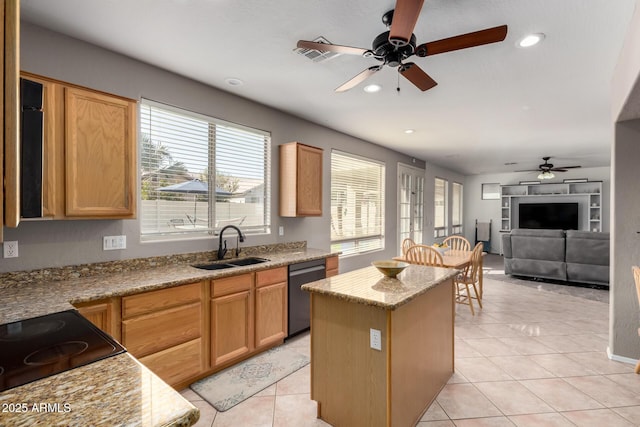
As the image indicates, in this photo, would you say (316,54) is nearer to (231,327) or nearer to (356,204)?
(231,327)

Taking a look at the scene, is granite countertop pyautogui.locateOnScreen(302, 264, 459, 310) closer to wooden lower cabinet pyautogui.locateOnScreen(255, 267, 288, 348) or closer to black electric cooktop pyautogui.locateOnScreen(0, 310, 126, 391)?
wooden lower cabinet pyautogui.locateOnScreen(255, 267, 288, 348)

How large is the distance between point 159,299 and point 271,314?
1.15 metres

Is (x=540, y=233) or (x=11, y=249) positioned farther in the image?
(x=540, y=233)

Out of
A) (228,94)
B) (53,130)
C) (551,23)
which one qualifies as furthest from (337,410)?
(228,94)

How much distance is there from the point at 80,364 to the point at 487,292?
5727 millimetres

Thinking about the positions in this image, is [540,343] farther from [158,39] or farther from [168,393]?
[158,39]

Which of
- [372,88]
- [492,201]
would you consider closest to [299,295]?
[372,88]

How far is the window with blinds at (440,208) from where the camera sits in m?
8.58

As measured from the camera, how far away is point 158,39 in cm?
240

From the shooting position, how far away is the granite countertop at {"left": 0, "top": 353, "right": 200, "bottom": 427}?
2.52 ft

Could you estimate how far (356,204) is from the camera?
552cm

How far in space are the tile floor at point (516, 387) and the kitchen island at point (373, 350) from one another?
9.1 inches

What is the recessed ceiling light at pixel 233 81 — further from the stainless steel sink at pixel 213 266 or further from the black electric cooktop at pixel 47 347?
the black electric cooktop at pixel 47 347

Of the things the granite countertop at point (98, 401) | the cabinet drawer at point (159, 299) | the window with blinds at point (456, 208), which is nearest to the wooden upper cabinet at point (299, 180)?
the cabinet drawer at point (159, 299)
